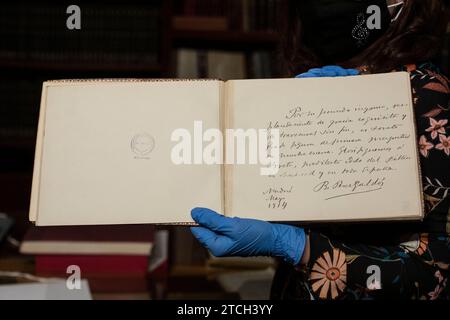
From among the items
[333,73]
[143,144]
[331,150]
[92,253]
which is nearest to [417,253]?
[331,150]

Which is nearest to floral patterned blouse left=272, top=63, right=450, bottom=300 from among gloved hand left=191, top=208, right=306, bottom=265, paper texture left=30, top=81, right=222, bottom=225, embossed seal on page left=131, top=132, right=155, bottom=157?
gloved hand left=191, top=208, right=306, bottom=265

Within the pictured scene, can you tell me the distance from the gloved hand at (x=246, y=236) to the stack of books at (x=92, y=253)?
1.66 feet

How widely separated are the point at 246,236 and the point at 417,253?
0.32 m

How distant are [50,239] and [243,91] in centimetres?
77

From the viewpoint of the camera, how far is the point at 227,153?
35.3 inches

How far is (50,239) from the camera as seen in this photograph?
1.39 meters

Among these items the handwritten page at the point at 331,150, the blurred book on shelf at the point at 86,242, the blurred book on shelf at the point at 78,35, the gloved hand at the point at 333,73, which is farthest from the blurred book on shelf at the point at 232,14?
the handwritten page at the point at 331,150

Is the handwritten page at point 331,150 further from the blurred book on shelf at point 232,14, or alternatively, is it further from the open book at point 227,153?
the blurred book on shelf at point 232,14

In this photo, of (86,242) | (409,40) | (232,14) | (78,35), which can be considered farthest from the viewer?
(232,14)

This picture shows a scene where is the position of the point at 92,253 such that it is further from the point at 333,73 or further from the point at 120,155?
the point at 333,73

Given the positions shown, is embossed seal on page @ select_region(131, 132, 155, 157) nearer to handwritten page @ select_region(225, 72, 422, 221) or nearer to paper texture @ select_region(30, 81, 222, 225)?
paper texture @ select_region(30, 81, 222, 225)

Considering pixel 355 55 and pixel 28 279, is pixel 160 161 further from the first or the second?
pixel 28 279

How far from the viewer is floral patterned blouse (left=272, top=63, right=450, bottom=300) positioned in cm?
92
